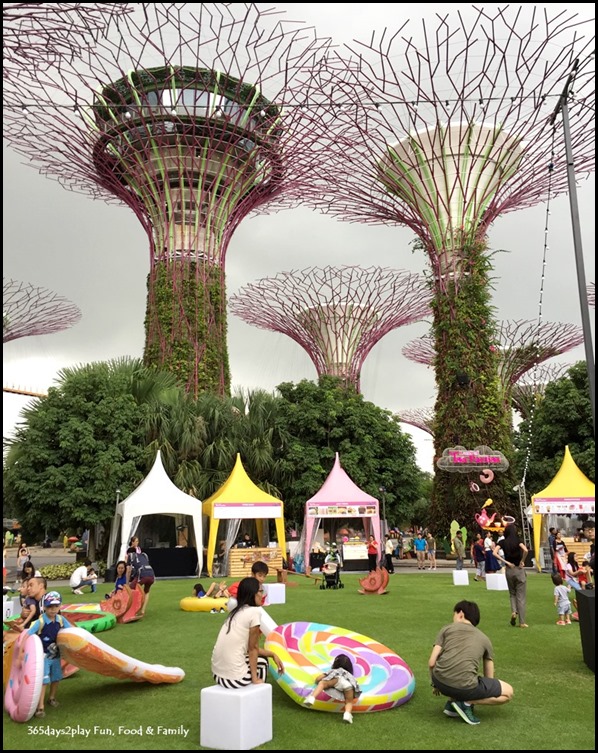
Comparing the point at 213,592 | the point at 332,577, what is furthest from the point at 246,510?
the point at 213,592

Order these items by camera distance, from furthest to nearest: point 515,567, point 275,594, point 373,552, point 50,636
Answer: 1. point 373,552
2. point 275,594
3. point 515,567
4. point 50,636

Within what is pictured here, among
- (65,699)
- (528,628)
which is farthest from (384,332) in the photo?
(65,699)

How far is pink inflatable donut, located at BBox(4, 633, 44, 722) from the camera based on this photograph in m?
5.67

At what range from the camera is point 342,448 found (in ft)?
91.9

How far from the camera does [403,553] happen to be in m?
32.1

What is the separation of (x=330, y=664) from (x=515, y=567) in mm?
4656

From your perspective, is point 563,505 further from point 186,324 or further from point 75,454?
point 186,324

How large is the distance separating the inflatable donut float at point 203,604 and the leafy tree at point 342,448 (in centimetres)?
1404

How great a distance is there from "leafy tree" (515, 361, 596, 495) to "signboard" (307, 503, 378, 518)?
11.8m

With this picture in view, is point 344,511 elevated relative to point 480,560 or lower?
elevated

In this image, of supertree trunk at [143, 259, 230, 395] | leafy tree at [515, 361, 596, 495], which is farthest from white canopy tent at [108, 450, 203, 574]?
leafy tree at [515, 361, 596, 495]

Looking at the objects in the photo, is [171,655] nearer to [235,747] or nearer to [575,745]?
[235,747]

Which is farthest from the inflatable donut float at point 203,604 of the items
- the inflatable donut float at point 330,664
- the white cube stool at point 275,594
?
the inflatable donut float at point 330,664

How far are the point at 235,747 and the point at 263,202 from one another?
33.3 metres
